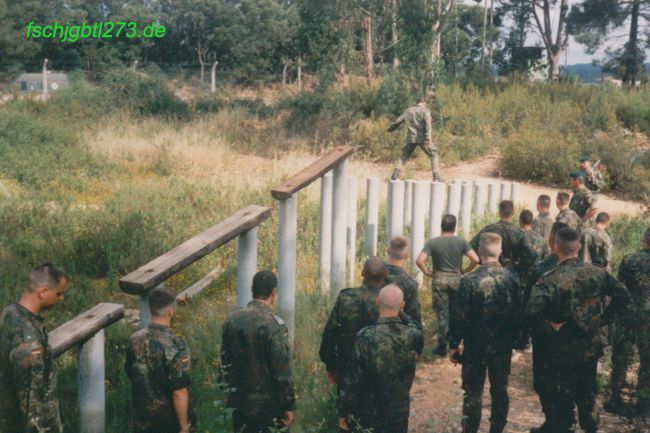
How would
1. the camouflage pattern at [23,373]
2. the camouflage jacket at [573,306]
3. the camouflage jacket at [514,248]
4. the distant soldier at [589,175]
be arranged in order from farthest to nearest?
the distant soldier at [589,175], the camouflage jacket at [514,248], the camouflage jacket at [573,306], the camouflage pattern at [23,373]

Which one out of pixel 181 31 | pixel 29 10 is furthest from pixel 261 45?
pixel 29 10

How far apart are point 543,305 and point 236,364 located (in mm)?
2263

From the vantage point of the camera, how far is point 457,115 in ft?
65.0

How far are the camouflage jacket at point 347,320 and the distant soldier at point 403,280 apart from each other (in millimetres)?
335

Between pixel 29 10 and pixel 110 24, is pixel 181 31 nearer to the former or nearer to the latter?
pixel 110 24

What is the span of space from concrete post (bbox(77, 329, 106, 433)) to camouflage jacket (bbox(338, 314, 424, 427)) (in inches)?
59.6

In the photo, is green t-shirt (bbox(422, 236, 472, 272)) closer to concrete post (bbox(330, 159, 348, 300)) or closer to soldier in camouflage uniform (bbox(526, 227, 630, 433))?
concrete post (bbox(330, 159, 348, 300))

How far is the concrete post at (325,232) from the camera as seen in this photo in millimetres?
7207

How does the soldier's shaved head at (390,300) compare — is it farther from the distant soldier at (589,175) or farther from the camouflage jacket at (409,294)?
the distant soldier at (589,175)

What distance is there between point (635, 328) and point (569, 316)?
4.05 ft

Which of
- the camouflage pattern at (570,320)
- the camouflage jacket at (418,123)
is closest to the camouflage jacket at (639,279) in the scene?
the camouflage pattern at (570,320)

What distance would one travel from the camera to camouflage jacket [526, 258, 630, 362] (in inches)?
201

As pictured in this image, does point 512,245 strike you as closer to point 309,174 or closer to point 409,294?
point 309,174

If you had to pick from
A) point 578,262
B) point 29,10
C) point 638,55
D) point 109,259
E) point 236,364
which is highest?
point 29,10
